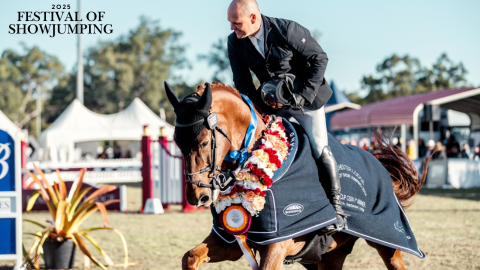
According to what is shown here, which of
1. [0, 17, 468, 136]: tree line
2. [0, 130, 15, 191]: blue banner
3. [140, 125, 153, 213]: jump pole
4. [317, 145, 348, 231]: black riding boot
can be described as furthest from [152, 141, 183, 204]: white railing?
[0, 17, 468, 136]: tree line

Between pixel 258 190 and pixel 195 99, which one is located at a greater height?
pixel 195 99

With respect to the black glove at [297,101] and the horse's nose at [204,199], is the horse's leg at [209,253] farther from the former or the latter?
the black glove at [297,101]

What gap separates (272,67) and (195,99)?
76cm

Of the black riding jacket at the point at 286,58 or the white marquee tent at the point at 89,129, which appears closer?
the black riding jacket at the point at 286,58

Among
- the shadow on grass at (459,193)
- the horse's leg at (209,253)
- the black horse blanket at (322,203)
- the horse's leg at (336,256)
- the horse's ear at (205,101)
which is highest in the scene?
the horse's ear at (205,101)

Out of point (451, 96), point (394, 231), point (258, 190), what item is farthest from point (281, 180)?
point (451, 96)

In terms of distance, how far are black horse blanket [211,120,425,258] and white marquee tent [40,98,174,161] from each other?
21910 mm

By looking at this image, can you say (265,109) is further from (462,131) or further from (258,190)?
(462,131)

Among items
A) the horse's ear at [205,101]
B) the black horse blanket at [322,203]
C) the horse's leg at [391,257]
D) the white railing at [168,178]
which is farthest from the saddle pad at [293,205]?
the white railing at [168,178]

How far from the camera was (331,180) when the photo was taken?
3.48 metres

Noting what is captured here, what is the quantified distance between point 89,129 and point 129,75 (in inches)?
1334

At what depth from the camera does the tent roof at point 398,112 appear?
2075 cm

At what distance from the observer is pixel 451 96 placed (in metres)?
20.6

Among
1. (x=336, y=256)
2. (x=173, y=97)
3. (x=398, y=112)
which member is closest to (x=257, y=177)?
(x=173, y=97)
